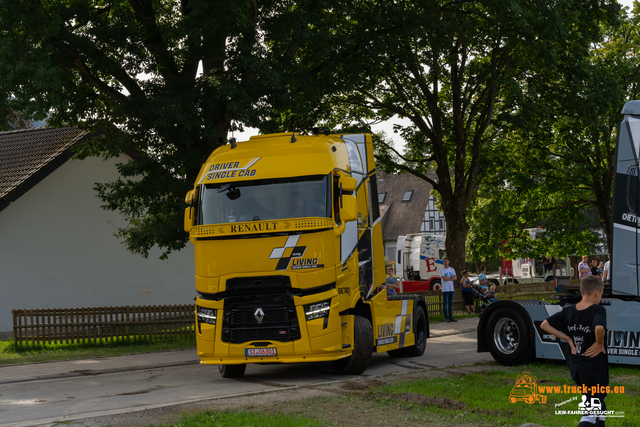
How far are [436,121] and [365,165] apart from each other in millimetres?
14648

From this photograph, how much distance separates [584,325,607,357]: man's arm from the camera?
19.1 feet

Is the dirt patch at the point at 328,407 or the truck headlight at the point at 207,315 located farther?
the truck headlight at the point at 207,315

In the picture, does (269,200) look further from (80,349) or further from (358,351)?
(80,349)

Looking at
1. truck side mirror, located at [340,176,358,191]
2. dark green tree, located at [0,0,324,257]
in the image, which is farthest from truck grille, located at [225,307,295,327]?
dark green tree, located at [0,0,324,257]

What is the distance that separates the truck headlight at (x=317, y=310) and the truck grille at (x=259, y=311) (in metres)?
0.20

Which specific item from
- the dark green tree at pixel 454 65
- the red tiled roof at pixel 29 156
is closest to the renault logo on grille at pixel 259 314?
the dark green tree at pixel 454 65

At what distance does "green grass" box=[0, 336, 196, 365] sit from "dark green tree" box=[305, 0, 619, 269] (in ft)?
26.6

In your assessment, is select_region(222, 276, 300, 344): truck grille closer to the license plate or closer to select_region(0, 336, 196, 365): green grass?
the license plate

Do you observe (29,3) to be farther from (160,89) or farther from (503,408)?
(503,408)

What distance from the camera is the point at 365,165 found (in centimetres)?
1251

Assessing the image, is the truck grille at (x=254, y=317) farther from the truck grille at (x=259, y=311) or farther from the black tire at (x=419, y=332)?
the black tire at (x=419, y=332)

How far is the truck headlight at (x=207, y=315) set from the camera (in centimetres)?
1080

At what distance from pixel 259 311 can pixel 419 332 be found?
4972 mm

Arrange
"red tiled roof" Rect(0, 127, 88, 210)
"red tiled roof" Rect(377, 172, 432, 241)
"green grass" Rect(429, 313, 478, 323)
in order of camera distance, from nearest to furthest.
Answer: "red tiled roof" Rect(0, 127, 88, 210) < "green grass" Rect(429, 313, 478, 323) < "red tiled roof" Rect(377, 172, 432, 241)
